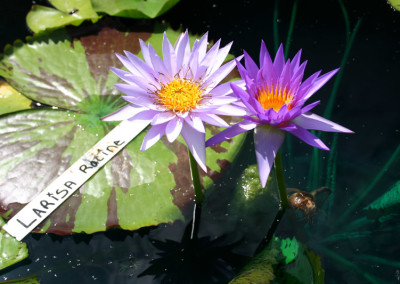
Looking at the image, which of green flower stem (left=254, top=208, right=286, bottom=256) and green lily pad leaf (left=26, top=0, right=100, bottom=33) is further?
green lily pad leaf (left=26, top=0, right=100, bottom=33)

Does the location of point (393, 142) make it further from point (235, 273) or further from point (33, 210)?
point (33, 210)

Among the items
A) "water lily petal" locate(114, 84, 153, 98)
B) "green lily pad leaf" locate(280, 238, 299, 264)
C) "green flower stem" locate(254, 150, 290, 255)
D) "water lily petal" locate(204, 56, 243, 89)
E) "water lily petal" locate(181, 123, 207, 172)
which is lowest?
"green lily pad leaf" locate(280, 238, 299, 264)

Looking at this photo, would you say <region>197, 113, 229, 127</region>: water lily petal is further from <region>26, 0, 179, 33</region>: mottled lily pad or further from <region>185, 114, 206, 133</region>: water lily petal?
<region>26, 0, 179, 33</region>: mottled lily pad

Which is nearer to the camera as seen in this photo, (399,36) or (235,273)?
(235,273)

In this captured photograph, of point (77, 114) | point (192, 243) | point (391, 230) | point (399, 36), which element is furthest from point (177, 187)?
point (399, 36)

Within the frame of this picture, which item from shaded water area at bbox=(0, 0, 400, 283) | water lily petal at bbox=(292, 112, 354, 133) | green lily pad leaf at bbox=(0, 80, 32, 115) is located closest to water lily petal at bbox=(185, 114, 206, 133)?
water lily petal at bbox=(292, 112, 354, 133)

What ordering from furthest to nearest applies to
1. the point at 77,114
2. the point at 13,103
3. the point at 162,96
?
the point at 13,103 → the point at 77,114 → the point at 162,96
